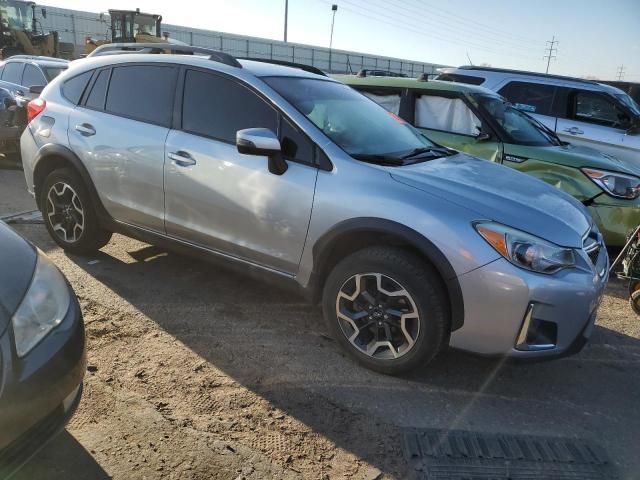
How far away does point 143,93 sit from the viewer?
4.07 metres

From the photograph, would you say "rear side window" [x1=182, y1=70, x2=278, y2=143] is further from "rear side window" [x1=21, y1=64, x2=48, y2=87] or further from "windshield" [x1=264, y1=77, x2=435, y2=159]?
"rear side window" [x1=21, y1=64, x2=48, y2=87]

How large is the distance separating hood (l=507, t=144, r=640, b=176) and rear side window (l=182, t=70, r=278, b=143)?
317 cm

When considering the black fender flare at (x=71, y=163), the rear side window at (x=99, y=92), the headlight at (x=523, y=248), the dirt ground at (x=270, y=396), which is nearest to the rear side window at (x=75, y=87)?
the rear side window at (x=99, y=92)

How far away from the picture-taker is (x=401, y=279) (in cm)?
293

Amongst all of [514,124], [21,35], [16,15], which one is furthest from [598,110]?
[16,15]

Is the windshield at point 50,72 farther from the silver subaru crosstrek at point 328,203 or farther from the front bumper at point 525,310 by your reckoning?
the front bumper at point 525,310

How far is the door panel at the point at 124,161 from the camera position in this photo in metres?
3.87

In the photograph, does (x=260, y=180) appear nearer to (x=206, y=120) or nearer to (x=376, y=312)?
(x=206, y=120)

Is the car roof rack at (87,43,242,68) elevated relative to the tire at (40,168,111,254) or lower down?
elevated

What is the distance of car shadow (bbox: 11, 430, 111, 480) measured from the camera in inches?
88.7

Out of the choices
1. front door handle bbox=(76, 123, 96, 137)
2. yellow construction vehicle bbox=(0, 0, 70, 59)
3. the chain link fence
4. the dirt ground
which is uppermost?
the chain link fence

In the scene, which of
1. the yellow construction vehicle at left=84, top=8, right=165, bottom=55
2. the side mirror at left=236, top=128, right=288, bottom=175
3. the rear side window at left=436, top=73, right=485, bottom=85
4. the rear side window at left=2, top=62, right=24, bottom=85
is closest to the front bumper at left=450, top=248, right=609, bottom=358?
the side mirror at left=236, top=128, right=288, bottom=175

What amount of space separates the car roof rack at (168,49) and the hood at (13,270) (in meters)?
2.02

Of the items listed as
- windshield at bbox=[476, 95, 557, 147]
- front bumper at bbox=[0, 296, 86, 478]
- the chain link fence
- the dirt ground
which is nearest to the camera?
front bumper at bbox=[0, 296, 86, 478]
